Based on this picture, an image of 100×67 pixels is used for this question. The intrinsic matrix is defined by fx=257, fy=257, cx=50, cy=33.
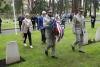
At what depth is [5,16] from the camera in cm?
6141

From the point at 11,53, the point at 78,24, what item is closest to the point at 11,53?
the point at 11,53

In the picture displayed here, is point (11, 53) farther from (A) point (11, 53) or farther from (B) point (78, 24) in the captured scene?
(B) point (78, 24)

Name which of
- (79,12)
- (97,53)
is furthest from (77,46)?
(79,12)

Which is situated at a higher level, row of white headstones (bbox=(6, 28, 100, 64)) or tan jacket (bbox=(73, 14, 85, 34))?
tan jacket (bbox=(73, 14, 85, 34))

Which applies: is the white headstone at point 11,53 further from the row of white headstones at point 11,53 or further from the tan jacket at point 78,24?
the tan jacket at point 78,24

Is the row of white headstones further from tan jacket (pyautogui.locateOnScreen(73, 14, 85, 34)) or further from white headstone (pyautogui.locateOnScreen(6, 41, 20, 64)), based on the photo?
tan jacket (pyautogui.locateOnScreen(73, 14, 85, 34))

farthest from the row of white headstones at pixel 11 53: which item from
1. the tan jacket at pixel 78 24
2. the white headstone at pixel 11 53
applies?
the tan jacket at pixel 78 24

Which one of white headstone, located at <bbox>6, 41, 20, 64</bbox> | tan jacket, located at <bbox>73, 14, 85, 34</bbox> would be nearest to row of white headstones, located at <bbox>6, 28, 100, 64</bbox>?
white headstone, located at <bbox>6, 41, 20, 64</bbox>

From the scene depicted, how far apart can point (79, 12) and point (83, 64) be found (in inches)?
106

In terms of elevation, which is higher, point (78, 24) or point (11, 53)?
point (78, 24)

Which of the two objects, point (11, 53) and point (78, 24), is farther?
point (78, 24)

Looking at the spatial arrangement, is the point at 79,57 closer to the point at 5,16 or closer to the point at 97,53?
the point at 97,53

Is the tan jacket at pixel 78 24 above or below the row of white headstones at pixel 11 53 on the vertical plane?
above

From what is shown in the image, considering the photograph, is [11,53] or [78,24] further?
[78,24]
